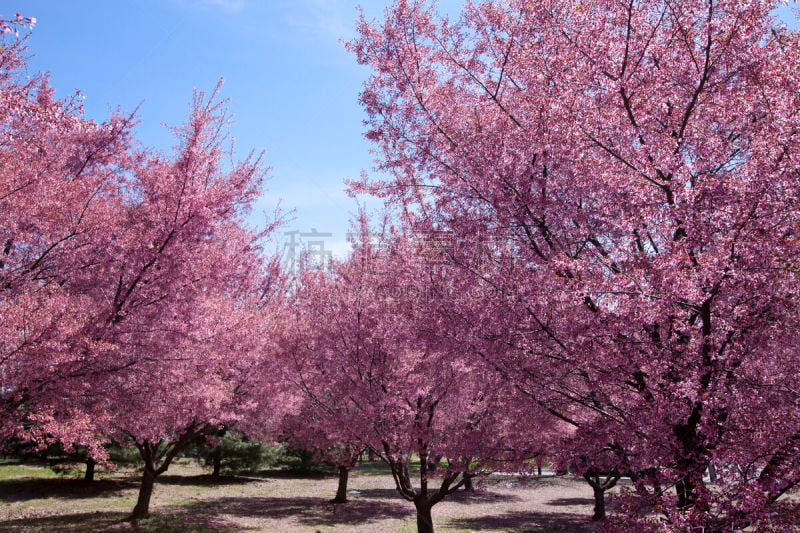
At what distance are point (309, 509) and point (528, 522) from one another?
7.32m

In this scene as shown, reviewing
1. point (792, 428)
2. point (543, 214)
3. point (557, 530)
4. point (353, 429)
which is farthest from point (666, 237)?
point (557, 530)

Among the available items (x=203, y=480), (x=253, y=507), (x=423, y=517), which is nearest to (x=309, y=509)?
(x=253, y=507)

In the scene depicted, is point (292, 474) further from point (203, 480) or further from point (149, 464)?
point (149, 464)

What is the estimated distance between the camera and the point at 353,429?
25.2ft

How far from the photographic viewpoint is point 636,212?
396 centimetres

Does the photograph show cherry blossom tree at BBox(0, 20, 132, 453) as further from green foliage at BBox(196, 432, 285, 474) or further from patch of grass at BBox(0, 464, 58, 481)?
patch of grass at BBox(0, 464, 58, 481)

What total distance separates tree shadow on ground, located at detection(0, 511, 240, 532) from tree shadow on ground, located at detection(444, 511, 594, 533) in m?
6.91

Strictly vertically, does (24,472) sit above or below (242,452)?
below

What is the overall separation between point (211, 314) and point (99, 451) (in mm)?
2604

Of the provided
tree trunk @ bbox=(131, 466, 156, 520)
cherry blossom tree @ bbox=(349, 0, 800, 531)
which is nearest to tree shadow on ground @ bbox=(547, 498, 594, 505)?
tree trunk @ bbox=(131, 466, 156, 520)

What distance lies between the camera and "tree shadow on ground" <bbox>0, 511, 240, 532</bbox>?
10.7 m

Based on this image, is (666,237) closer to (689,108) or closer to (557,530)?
(689,108)

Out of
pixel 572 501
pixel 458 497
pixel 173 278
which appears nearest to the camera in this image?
pixel 173 278

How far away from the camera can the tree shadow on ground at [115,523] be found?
10741mm
